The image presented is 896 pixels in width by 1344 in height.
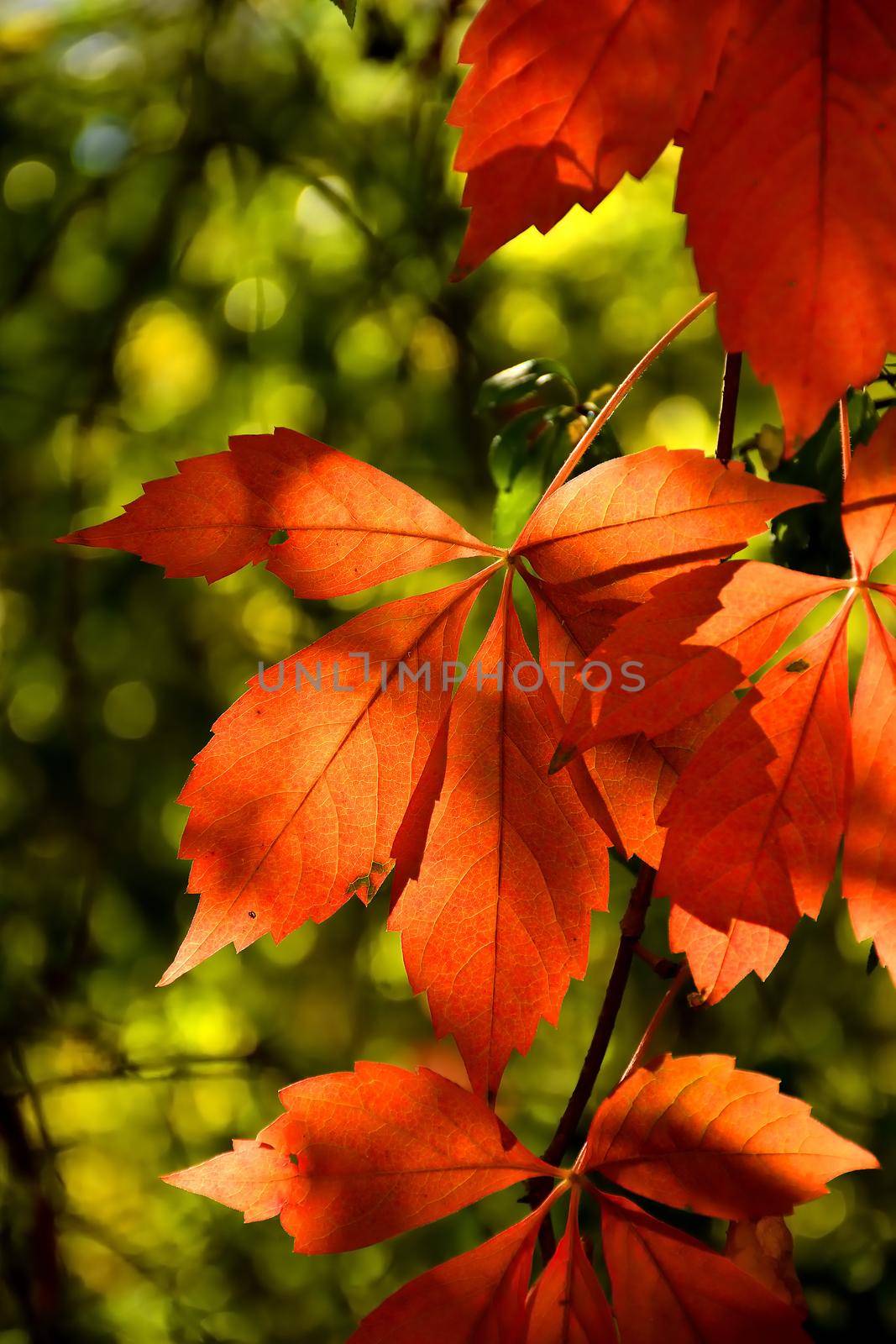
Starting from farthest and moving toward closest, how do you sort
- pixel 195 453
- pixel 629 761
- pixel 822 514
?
pixel 195 453 < pixel 822 514 < pixel 629 761

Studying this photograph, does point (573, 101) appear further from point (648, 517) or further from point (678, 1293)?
point (678, 1293)

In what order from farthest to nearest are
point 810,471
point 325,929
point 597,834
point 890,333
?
point 325,929 < point 810,471 < point 597,834 < point 890,333

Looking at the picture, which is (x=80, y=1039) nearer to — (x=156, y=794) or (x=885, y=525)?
(x=156, y=794)

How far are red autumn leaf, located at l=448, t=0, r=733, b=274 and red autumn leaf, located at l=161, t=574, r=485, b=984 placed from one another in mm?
188

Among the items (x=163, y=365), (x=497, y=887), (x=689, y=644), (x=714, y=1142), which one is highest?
(x=163, y=365)

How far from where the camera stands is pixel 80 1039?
1.11m

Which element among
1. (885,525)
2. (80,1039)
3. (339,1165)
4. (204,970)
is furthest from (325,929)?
(885,525)

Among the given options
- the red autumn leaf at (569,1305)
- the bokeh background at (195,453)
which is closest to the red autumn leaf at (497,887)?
the red autumn leaf at (569,1305)

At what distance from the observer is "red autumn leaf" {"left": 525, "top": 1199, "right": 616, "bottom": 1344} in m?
0.44

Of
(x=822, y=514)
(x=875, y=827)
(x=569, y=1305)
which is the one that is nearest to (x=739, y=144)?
(x=875, y=827)

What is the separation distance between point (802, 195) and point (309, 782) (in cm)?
29

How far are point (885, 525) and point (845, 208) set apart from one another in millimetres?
116

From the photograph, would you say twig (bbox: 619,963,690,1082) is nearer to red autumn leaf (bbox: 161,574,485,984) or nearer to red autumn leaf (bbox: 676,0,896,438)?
red autumn leaf (bbox: 161,574,485,984)

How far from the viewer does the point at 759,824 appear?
14.0 inches
